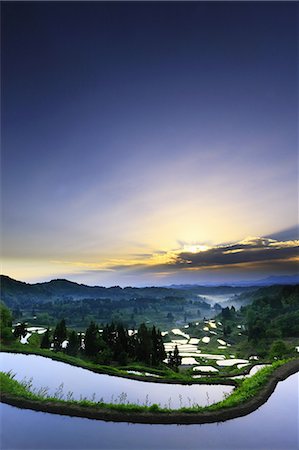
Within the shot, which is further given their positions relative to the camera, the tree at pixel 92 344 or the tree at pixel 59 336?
the tree at pixel 59 336

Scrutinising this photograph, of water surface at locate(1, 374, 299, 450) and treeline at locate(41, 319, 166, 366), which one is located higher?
water surface at locate(1, 374, 299, 450)

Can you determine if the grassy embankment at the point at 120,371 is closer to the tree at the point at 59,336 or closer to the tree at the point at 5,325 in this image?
the tree at the point at 5,325

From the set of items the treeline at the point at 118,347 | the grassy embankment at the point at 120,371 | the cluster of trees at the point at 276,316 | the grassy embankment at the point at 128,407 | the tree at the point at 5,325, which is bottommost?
the cluster of trees at the point at 276,316

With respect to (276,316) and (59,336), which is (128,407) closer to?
(59,336)

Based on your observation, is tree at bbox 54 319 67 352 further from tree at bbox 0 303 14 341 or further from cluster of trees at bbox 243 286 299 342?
cluster of trees at bbox 243 286 299 342

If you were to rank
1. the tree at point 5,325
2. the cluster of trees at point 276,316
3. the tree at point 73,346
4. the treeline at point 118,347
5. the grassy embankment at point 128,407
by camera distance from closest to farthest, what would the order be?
the grassy embankment at point 128,407
the tree at point 5,325
the treeline at point 118,347
the tree at point 73,346
the cluster of trees at point 276,316

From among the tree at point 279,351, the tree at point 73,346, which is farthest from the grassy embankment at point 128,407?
the tree at point 279,351

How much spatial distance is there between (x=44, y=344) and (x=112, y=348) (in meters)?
7.69

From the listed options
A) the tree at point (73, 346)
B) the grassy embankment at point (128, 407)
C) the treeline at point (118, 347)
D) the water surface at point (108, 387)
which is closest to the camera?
the grassy embankment at point (128, 407)

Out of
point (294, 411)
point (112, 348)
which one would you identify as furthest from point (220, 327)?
point (294, 411)

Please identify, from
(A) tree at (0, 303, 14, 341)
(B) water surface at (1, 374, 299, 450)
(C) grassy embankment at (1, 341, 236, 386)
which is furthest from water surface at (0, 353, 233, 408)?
(A) tree at (0, 303, 14, 341)

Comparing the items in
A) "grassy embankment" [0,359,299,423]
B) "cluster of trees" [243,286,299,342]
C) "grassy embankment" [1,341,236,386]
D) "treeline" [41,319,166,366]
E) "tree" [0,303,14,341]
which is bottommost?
"cluster of trees" [243,286,299,342]

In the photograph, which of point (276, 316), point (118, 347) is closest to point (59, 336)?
point (118, 347)

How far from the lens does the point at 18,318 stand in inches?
3780
